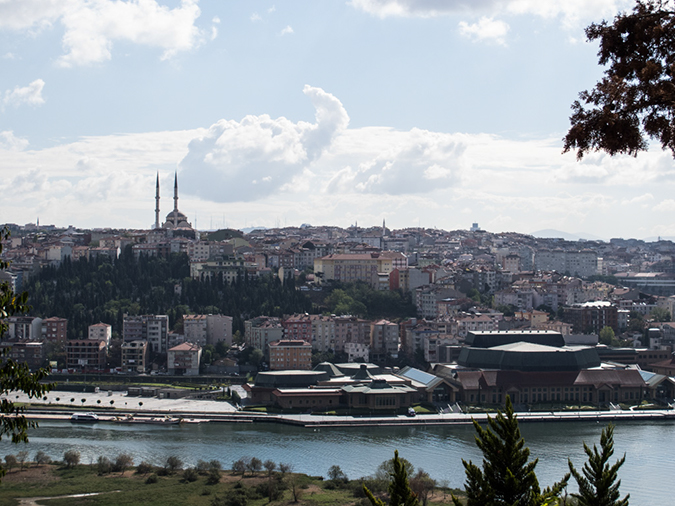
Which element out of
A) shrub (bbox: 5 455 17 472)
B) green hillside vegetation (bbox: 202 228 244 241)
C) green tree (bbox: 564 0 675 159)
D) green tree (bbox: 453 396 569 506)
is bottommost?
shrub (bbox: 5 455 17 472)

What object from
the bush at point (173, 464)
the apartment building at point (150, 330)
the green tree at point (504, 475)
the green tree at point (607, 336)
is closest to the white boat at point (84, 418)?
the bush at point (173, 464)

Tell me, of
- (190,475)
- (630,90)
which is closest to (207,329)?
(190,475)

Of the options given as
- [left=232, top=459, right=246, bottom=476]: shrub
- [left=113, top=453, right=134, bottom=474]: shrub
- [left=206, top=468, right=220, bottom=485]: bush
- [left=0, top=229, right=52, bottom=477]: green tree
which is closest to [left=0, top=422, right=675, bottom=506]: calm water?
[left=113, top=453, right=134, bottom=474]: shrub

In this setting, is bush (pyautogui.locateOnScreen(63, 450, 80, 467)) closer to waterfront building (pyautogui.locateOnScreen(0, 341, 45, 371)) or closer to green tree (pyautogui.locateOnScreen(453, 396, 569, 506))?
waterfront building (pyautogui.locateOnScreen(0, 341, 45, 371))

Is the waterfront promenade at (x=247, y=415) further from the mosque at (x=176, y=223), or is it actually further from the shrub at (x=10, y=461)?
the mosque at (x=176, y=223)

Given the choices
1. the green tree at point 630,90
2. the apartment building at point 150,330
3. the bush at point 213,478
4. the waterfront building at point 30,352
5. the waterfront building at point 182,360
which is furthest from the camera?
the apartment building at point 150,330

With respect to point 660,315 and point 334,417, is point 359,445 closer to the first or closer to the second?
point 334,417

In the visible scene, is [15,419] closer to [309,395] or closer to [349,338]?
[309,395]
